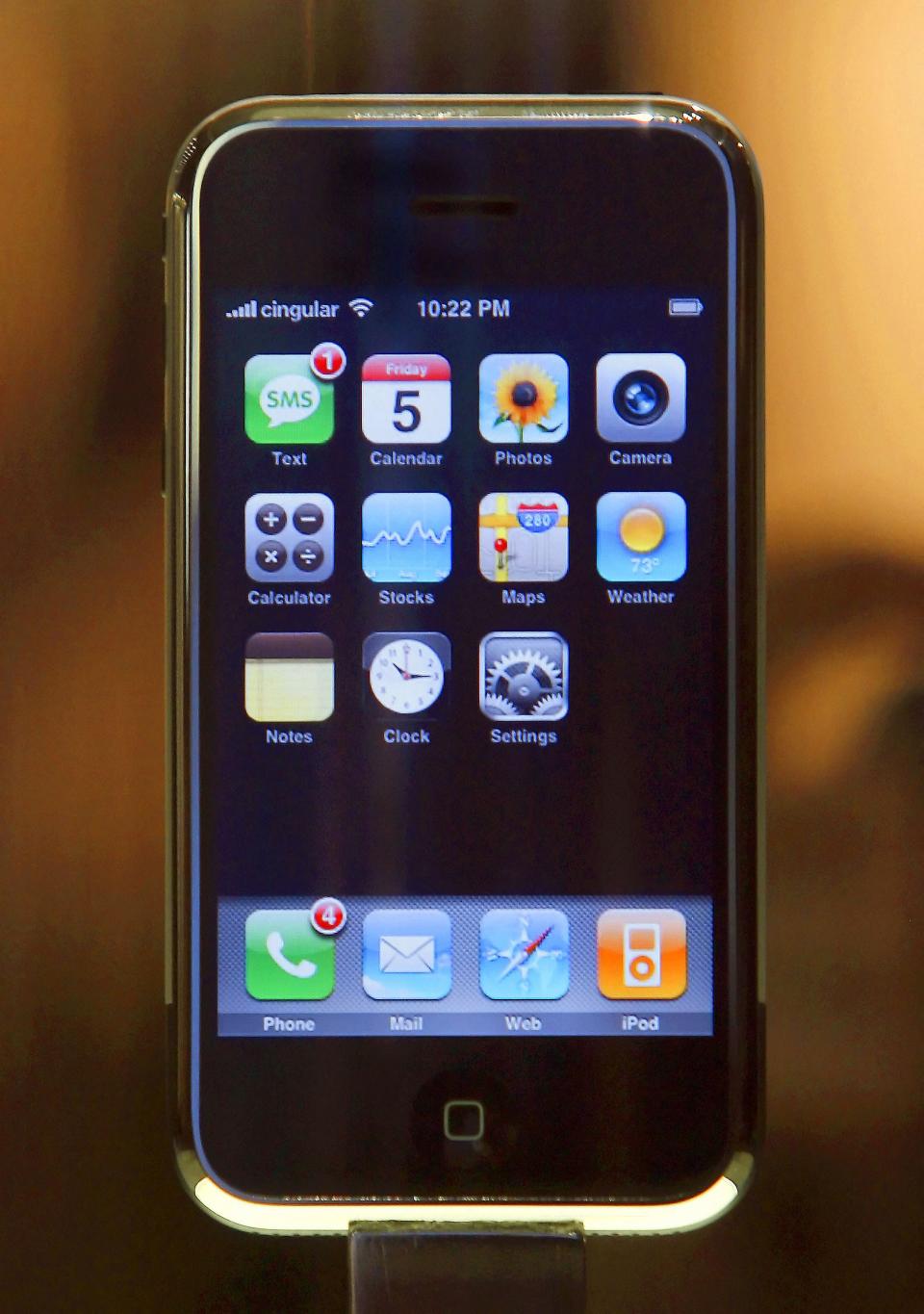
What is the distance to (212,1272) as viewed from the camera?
205 millimetres

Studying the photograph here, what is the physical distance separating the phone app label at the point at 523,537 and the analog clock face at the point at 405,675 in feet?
0.07

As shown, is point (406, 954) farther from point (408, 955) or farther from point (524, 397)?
point (524, 397)

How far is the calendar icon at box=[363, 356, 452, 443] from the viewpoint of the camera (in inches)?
7.8

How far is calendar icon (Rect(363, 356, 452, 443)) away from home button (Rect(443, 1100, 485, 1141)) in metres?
0.13

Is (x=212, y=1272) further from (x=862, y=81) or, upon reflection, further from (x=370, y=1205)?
(x=862, y=81)

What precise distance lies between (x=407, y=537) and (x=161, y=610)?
53 mm

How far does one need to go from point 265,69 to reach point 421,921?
0.57 ft

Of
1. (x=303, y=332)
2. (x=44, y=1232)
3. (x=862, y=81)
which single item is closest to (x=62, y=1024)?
(x=44, y=1232)

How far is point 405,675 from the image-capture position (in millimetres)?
199

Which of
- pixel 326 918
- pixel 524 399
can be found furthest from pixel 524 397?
pixel 326 918

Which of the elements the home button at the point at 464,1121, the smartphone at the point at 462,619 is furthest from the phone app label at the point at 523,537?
the home button at the point at 464,1121

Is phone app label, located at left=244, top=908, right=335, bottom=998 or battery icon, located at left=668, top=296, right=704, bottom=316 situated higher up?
battery icon, located at left=668, top=296, right=704, bottom=316

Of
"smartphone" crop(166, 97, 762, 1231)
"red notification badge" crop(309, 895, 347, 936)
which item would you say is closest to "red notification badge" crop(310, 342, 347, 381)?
"smartphone" crop(166, 97, 762, 1231)

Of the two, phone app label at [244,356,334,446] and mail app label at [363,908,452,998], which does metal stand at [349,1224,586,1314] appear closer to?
mail app label at [363,908,452,998]
